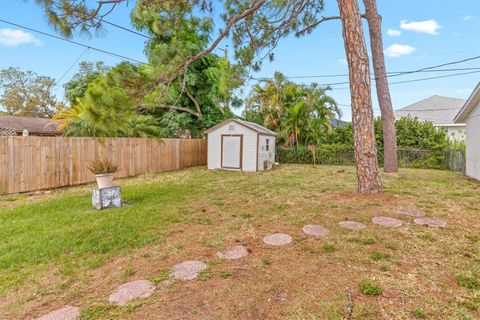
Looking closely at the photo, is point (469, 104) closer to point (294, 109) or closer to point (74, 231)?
point (294, 109)

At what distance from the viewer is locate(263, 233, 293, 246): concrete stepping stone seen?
3.08 m

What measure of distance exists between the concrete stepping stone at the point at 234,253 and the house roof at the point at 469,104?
7.44 meters

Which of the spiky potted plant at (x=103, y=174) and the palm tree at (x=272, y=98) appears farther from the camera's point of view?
the palm tree at (x=272, y=98)

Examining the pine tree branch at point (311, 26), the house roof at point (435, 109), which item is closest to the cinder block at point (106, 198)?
the pine tree branch at point (311, 26)

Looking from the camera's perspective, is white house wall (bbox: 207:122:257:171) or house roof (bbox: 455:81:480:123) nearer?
house roof (bbox: 455:81:480:123)

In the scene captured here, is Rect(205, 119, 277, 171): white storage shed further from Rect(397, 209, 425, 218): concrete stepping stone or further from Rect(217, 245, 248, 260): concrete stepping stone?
Rect(217, 245, 248, 260): concrete stepping stone

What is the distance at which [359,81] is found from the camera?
490 cm

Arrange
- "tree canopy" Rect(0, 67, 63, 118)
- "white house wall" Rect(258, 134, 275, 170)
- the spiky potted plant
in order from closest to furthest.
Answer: the spiky potted plant, "white house wall" Rect(258, 134, 275, 170), "tree canopy" Rect(0, 67, 63, 118)

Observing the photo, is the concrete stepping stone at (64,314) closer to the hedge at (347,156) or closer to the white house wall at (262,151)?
the white house wall at (262,151)

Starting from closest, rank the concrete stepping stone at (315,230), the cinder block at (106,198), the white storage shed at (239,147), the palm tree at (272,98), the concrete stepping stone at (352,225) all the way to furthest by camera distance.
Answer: the concrete stepping stone at (315,230) < the concrete stepping stone at (352,225) < the cinder block at (106,198) < the white storage shed at (239,147) < the palm tree at (272,98)

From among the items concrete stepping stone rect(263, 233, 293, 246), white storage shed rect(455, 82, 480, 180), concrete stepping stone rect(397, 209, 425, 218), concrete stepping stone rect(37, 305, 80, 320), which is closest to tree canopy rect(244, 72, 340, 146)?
white storage shed rect(455, 82, 480, 180)

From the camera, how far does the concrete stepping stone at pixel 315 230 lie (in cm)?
332

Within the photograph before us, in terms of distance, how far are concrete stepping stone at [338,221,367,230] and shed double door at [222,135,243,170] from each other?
7.57 meters

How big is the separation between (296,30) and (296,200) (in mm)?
4718
